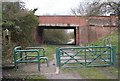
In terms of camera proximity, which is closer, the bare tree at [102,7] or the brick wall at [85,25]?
the bare tree at [102,7]

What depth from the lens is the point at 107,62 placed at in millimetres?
11656

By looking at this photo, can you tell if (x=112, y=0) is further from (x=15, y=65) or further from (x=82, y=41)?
A: (x=82, y=41)

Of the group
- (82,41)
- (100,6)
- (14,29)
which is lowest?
(82,41)

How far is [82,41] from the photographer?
103 feet

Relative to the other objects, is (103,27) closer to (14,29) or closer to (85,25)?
(85,25)

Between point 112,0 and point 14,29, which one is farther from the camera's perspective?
point 14,29

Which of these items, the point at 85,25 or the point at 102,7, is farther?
the point at 85,25

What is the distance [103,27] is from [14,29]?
1437 cm

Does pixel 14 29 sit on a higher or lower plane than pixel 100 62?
higher

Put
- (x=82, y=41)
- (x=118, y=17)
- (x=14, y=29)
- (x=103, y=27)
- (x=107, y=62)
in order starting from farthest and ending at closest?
(x=82, y=41), (x=103, y=27), (x=14, y=29), (x=118, y=17), (x=107, y=62)

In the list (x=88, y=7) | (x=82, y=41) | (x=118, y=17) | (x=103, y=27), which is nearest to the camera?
(x=118, y=17)

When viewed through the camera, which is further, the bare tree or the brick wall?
the brick wall

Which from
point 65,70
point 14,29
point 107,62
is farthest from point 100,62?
point 14,29

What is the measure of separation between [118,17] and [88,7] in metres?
1.84
